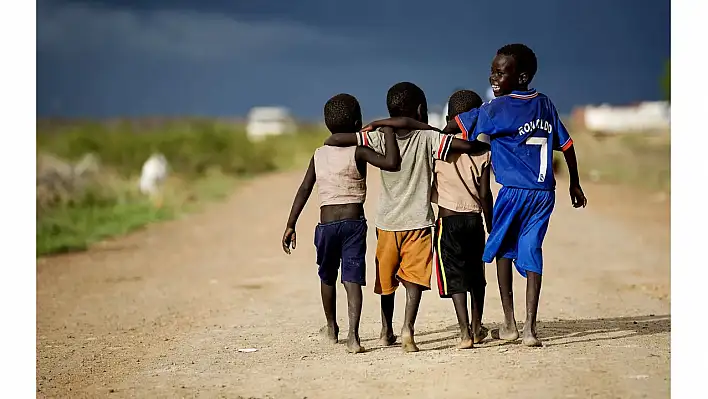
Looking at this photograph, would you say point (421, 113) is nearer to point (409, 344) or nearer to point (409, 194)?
point (409, 194)

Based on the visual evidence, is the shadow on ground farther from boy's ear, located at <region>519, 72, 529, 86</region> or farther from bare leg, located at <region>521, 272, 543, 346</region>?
boy's ear, located at <region>519, 72, 529, 86</region>

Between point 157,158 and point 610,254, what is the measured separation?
16.9 ft

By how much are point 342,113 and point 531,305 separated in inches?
36.7

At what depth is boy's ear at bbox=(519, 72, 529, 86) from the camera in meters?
3.68

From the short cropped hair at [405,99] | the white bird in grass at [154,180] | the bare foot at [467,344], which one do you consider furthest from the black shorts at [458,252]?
the white bird in grass at [154,180]

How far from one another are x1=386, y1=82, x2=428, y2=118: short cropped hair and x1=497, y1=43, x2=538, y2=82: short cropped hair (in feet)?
1.07

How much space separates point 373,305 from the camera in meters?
4.98

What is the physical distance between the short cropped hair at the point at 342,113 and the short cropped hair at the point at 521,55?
54 centimetres

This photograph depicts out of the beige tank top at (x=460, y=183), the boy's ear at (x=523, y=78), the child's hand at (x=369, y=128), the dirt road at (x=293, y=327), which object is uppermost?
the boy's ear at (x=523, y=78)

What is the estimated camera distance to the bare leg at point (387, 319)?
376cm

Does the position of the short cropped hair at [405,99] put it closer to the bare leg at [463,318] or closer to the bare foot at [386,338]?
the bare leg at [463,318]

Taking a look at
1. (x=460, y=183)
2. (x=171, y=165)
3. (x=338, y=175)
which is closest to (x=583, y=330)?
(x=460, y=183)
